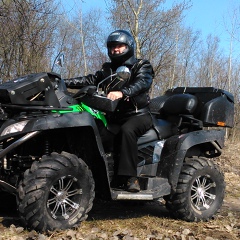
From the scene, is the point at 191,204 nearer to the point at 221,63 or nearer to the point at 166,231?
the point at 166,231

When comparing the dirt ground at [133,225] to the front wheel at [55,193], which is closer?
the front wheel at [55,193]

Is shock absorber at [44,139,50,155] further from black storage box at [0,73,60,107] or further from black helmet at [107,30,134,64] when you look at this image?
black helmet at [107,30,134,64]

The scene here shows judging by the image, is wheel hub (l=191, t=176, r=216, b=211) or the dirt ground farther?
wheel hub (l=191, t=176, r=216, b=211)

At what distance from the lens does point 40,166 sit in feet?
13.3

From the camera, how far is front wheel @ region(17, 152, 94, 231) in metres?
A: 3.95

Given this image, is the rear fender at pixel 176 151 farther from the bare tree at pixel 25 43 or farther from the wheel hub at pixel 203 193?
the bare tree at pixel 25 43

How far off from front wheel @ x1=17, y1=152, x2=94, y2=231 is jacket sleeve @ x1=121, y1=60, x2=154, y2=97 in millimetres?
999

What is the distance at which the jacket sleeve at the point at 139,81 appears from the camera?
4.69 m

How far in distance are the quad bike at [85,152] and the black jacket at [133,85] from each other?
0.29 m

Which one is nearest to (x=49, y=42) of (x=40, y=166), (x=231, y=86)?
(x=40, y=166)

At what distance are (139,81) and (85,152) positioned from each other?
1.08m

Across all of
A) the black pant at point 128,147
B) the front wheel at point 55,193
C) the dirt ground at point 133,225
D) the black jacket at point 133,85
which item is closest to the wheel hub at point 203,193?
the dirt ground at point 133,225

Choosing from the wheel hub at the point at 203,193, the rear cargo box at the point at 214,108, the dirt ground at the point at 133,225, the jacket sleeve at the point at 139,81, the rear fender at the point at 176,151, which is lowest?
the dirt ground at the point at 133,225

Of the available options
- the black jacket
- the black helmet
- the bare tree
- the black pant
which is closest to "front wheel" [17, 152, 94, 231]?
the black pant
